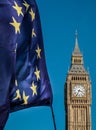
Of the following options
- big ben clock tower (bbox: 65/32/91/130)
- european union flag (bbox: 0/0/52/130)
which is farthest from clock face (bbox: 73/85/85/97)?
european union flag (bbox: 0/0/52/130)

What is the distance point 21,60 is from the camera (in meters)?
11.4

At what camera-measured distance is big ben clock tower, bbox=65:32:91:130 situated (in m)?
110

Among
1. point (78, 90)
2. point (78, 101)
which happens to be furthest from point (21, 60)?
point (78, 101)

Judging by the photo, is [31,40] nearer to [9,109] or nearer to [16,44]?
[16,44]

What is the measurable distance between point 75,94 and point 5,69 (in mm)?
100479

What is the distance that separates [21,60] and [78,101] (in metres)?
100

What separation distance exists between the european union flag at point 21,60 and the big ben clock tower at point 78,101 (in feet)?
322

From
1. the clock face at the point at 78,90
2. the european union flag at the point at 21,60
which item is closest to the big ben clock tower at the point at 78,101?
the clock face at the point at 78,90

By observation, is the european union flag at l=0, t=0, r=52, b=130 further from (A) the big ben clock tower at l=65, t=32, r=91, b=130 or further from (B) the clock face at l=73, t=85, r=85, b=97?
(B) the clock face at l=73, t=85, r=85, b=97

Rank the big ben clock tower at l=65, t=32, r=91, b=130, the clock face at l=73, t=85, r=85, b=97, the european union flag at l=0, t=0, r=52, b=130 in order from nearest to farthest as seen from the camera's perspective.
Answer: the european union flag at l=0, t=0, r=52, b=130 → the big ben clock tower at l=65, t=32, r=91, b=130 → the clock face at l=73, t=85, r=85, b=97

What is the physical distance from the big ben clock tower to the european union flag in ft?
322

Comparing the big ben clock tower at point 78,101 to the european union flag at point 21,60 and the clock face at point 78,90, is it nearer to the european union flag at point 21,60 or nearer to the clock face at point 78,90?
the clock face at point 78,90

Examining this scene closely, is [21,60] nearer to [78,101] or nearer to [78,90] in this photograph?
[78,90]

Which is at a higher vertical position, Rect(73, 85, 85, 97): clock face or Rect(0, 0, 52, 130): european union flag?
Rect(73, 85, 85, 97): clock face
